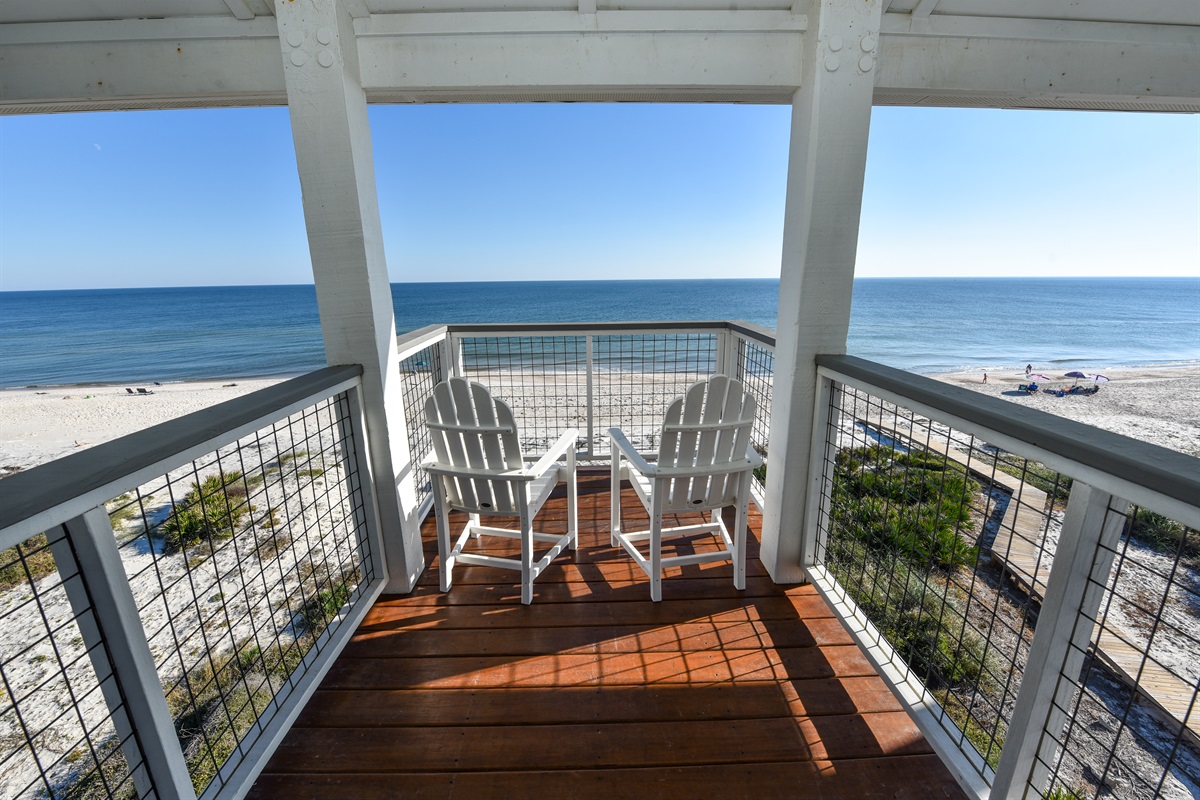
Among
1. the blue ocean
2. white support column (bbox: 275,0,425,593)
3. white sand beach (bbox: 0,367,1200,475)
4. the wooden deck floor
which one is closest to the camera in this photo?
the wooden deck floor

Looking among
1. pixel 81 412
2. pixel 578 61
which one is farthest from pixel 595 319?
pixel 578 61

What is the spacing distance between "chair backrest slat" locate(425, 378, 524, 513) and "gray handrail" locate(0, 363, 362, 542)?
2.06ft

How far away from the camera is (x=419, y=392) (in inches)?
124

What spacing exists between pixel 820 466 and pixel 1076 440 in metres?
1.17

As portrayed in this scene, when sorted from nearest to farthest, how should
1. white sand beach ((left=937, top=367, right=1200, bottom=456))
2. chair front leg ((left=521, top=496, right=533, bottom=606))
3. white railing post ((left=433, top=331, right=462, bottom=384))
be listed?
chair front leg ((left=521, top=496, right=533, bottom=606)), white railing post ((left=433, top=331, right=462, bottom=384)), white sand beach ((left=937, top=367, right=1200, bottom=456))

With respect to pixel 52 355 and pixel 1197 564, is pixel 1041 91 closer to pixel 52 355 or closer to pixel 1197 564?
pixel 1197 564

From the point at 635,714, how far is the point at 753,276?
82867mm

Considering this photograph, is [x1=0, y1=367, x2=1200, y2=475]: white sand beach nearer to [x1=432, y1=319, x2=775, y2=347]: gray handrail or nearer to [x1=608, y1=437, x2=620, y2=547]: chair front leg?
[x1=432, y1=319, x2=775, y2=347]: gray handrail

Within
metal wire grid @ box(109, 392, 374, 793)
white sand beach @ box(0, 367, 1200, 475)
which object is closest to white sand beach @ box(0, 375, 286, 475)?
white sand beach @ box(0, 367, 1200, 475)

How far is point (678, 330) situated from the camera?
3.33 metres

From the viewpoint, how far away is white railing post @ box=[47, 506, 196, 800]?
37.4 inches

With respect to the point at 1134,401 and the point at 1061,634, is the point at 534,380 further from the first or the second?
the point at 1134,401

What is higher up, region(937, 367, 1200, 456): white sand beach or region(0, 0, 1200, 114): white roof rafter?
region(0, 0, 1200, 114): white roof rafter

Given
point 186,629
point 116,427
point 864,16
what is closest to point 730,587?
point 864,16
